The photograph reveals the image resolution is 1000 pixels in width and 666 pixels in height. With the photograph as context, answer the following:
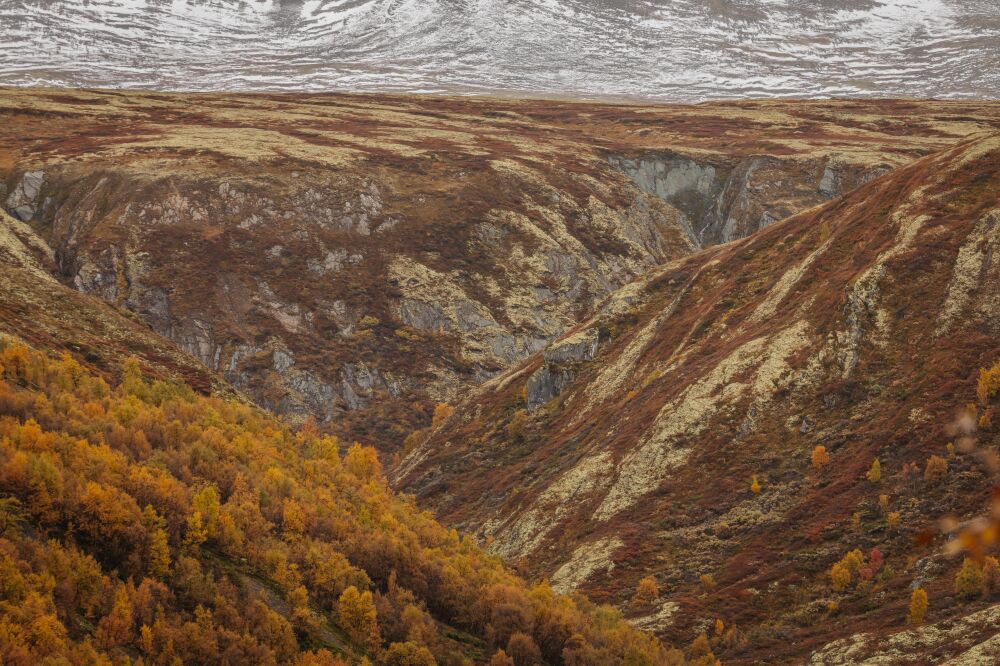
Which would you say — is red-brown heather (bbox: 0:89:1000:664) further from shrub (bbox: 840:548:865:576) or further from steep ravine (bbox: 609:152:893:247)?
steep ravine (bbox: 609:152:893:247)

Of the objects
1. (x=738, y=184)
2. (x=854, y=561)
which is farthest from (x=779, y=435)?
(x=738, y=184)

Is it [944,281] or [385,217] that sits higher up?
[944,281]

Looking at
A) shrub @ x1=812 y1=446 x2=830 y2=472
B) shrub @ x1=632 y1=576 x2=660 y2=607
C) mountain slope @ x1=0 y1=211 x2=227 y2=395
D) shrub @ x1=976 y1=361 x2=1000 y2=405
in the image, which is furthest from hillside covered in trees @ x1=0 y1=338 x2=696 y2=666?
shrub @ x1=976 y1=361 x2=1000 y2=405

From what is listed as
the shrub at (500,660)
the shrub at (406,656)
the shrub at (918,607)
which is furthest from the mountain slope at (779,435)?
the shrub at (406,656)

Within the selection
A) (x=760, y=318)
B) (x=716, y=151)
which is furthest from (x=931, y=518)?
(x=716, y=151)

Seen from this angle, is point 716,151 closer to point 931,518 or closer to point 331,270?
point 331,270

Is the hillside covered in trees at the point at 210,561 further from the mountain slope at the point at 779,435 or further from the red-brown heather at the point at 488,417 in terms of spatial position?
the mountain slope at the point at 779,435

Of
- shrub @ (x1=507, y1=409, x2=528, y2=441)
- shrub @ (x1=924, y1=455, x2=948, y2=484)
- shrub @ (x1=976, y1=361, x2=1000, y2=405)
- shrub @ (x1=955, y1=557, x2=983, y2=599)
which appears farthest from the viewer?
shrub @ (x1=507, y1=409, x2=528, y2=441)
